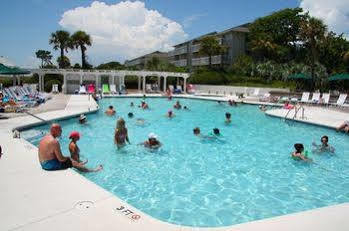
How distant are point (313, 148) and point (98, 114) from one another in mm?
12552

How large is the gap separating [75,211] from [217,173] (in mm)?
4974

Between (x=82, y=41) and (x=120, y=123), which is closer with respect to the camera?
(x=120, y=123)

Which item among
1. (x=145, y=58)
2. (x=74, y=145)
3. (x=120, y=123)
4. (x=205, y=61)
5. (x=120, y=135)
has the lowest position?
(x=120, y=135)

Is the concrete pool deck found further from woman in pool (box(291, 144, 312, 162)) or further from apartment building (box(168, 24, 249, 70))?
apartment building (box(168, 24, 249, 70))

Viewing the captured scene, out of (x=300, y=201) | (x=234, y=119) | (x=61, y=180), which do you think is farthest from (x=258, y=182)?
(x=234, y=119)

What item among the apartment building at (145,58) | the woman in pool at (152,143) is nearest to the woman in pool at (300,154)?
the woman in pool at (152,143)

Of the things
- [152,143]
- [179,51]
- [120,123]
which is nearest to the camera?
[120,123]

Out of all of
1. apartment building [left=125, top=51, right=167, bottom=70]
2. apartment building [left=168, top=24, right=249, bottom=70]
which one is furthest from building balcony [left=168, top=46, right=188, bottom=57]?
apartment building [left=125, top=51, right=167, bottom=70]

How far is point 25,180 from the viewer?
5613 millimetres

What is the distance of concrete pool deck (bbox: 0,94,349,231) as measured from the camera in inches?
159

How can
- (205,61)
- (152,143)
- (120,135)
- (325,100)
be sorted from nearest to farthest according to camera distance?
(120,135), (152,143), (325,100), (205,61)

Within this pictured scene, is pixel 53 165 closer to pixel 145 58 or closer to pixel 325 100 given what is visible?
pixel 325 100

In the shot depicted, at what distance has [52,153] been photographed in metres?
6.02

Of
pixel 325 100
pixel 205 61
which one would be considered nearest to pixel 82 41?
pixel 205 61
